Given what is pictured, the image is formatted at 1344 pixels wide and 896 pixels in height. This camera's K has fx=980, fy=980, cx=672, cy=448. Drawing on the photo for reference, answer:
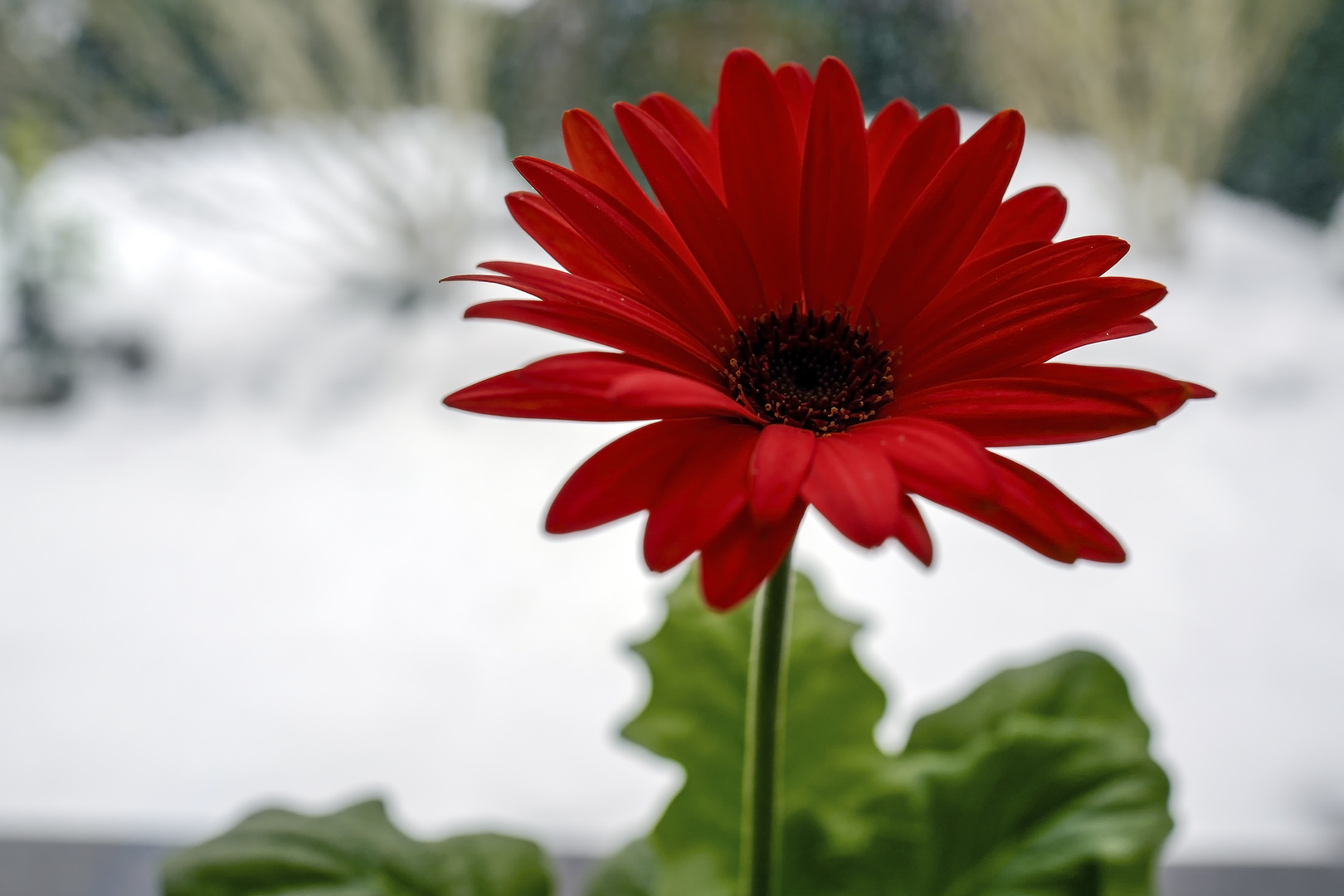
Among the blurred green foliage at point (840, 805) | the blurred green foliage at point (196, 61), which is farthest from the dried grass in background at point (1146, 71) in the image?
the blurred green foliage at point (840, 805)

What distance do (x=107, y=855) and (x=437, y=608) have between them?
37cm

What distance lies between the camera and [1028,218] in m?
0.29

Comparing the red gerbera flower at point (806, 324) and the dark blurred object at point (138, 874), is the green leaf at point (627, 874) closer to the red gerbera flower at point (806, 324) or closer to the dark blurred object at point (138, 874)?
the dark blurred object at point (138, 874)

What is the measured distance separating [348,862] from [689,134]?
0.33m

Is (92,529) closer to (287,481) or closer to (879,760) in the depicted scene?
(287,481)

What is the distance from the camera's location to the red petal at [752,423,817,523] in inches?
7.9

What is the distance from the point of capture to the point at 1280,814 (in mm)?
840

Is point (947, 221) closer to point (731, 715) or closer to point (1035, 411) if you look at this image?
point (1035, 411)

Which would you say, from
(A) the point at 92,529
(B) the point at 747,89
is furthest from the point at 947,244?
(A) the point at 92,529

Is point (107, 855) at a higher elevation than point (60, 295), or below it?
below

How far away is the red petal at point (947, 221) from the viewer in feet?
0.86

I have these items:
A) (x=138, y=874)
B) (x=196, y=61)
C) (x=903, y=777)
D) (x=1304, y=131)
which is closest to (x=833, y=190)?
(x=903, y=777)

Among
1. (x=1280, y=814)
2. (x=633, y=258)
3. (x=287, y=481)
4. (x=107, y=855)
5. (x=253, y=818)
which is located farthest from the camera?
(x=287, y=481)

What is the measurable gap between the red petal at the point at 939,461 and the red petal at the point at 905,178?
8cm
